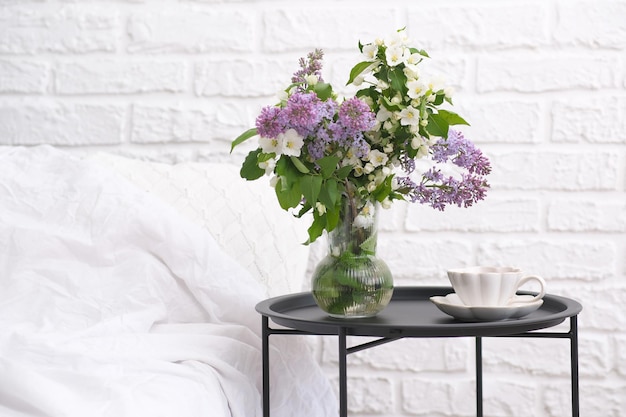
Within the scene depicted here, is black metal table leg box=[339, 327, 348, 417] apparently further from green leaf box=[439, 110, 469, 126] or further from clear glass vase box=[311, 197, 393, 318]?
green leaf box=[439, 110, 469, 126]

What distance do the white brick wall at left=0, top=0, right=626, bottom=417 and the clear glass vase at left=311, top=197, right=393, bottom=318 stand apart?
659 mm

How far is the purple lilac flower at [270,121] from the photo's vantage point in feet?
3.69

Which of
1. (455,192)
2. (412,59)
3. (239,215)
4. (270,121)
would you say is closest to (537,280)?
(455,192)

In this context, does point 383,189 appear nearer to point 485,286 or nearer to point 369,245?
point 369,245

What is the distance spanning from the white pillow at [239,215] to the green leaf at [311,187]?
0.47 meters

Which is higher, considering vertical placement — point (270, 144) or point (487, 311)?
point (270, 144)

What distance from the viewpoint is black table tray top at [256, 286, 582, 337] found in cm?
116

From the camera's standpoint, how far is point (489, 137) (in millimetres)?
1909

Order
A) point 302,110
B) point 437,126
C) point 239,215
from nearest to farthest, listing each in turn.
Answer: point 302,110 < point 437,126 < point 239,215

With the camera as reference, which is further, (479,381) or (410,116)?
(479,381)

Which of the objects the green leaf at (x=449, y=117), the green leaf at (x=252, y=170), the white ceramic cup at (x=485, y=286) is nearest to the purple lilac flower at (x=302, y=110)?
the green leaf at (x=252, y=170)

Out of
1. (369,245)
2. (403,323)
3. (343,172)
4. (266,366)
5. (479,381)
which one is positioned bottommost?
(479,381)

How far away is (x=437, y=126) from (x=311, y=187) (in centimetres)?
22

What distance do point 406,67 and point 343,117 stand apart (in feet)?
0.44
